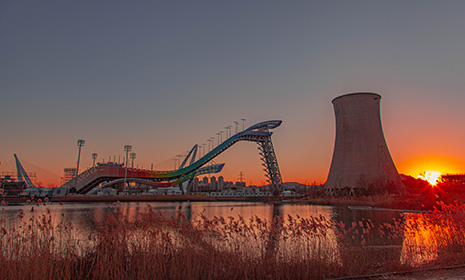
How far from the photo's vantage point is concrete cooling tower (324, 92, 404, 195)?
4416 centimetres

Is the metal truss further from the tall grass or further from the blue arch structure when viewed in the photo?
the tall grass

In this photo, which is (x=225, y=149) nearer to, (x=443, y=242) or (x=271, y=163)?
(x=271, y=163)

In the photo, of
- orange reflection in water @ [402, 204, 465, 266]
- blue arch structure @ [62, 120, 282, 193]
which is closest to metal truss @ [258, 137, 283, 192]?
blue arch structure @ [62, 120, 282, 193]

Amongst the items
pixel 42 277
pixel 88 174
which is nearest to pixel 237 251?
pixel 42 277

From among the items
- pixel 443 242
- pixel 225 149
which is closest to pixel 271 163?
pixel 225 149

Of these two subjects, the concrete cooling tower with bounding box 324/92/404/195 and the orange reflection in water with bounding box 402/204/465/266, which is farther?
the concrete cooling tower with bounding box 324/92/404/195

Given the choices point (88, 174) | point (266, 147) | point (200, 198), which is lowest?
point (200, 198)

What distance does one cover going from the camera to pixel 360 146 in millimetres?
44250

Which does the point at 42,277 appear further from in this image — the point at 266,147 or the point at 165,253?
the point at 266,147

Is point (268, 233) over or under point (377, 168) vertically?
under

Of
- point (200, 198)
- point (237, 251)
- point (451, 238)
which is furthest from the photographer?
point (200, 198)

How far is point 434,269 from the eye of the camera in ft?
21.2

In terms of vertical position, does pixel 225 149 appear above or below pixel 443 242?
above

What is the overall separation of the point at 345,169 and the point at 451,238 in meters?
38.9
